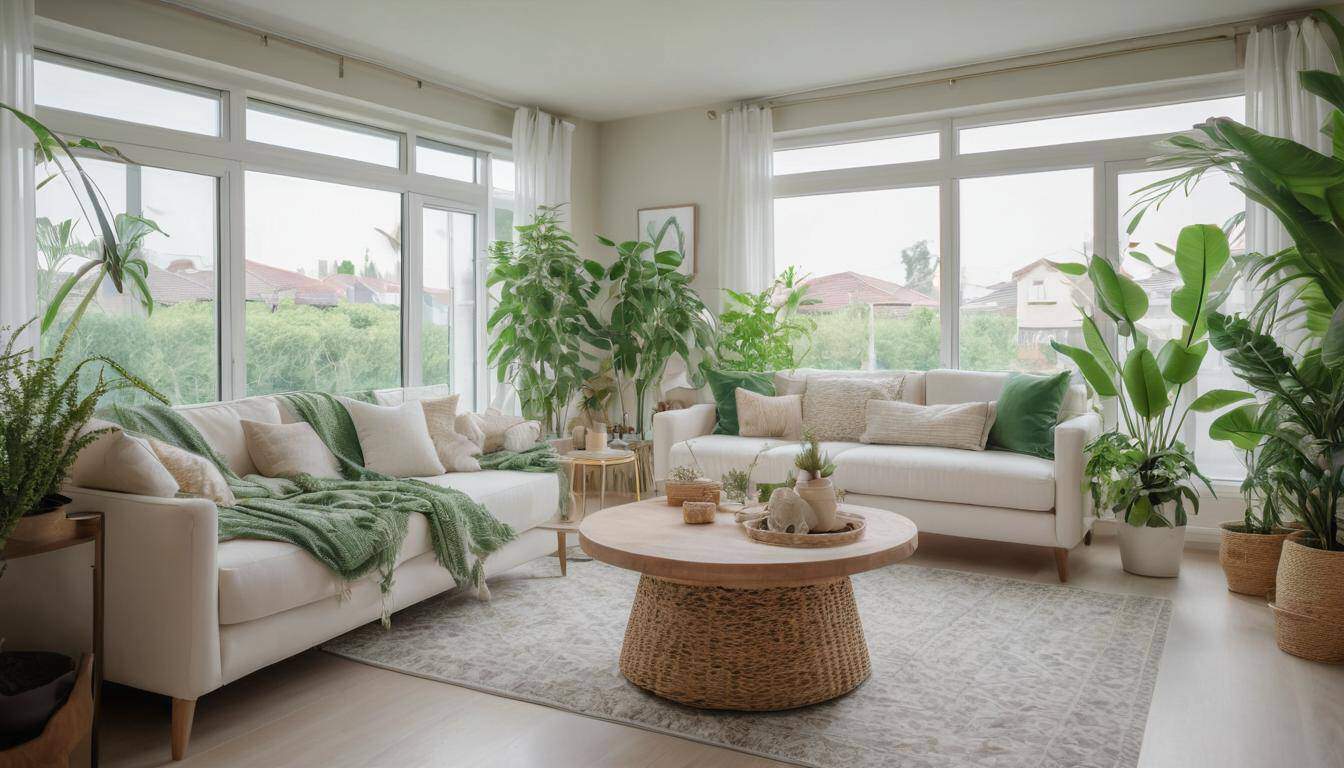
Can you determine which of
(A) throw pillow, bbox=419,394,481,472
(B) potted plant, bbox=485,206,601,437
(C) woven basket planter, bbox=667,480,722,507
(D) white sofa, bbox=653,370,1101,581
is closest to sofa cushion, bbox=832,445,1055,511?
(D) white sofa, bbox=653,370,1101,581

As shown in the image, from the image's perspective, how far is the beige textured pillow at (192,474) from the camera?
9.62 feet

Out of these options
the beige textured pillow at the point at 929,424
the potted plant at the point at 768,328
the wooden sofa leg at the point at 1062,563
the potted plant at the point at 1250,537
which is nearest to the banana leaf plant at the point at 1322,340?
the potted plant at the point at 1250,537

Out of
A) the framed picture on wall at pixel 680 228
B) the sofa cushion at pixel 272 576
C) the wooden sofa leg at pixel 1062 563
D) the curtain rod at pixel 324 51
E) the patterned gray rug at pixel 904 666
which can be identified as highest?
the curtain rod at pixel 324 51

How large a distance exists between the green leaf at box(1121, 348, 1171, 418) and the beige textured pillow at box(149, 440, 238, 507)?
3871mm

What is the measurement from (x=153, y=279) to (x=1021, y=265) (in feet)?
15.5

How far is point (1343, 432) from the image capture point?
3.14 m

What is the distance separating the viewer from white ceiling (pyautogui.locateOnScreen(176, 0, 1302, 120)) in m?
4.25

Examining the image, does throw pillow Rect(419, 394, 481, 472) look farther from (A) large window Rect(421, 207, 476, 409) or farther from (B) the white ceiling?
(B) the white ceiling

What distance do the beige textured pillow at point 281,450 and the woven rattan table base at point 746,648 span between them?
1.73 m

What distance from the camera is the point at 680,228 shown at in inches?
251

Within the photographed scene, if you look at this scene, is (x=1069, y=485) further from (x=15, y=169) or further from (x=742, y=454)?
(x=15, y=169)

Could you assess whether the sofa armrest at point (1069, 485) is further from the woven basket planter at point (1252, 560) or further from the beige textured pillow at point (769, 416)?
the beige textured pillow at point (769, 416)

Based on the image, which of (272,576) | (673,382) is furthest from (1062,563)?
(272,576)

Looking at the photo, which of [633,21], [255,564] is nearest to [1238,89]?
[633,21]
